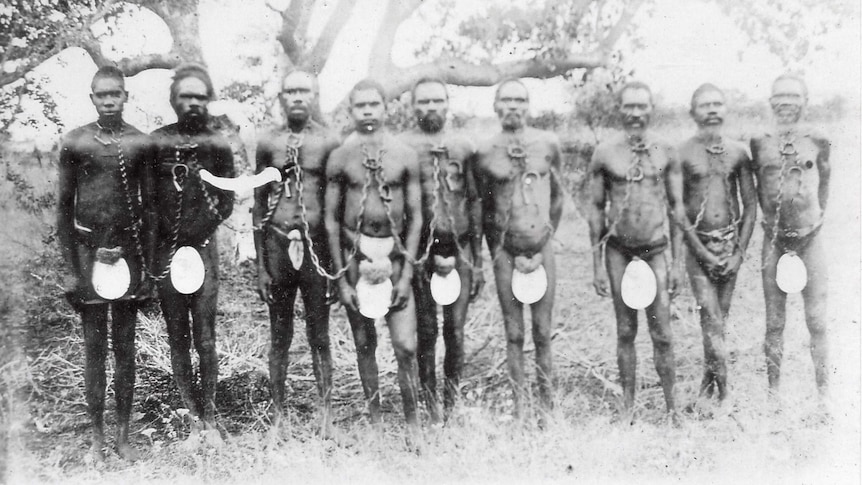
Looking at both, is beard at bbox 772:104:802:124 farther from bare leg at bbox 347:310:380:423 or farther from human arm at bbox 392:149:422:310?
bare leg at bbox 347:310:380:423

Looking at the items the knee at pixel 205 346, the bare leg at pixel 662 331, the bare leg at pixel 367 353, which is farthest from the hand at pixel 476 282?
the knee at pixel 205 346

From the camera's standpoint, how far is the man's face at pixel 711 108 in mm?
4133

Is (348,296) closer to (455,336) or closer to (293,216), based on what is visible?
(293,216)

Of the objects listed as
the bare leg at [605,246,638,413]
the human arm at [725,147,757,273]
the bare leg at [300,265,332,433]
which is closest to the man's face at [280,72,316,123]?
the bare leg at [300,265,332,433]

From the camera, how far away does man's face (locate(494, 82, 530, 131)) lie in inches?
159

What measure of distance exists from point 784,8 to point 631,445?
9.79ft

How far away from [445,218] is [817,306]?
235 centimetres

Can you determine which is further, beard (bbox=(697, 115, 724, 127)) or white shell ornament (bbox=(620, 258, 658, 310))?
beard (bbox=(697, 115, 724, 127))

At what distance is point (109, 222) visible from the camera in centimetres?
393

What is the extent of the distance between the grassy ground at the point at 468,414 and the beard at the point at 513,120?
0.98m

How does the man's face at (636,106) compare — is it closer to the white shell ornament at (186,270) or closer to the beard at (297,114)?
the beard at (297,114)

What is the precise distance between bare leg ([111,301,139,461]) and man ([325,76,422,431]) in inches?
49.2

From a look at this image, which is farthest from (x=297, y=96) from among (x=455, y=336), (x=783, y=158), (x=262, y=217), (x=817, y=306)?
(x=817, y=306)

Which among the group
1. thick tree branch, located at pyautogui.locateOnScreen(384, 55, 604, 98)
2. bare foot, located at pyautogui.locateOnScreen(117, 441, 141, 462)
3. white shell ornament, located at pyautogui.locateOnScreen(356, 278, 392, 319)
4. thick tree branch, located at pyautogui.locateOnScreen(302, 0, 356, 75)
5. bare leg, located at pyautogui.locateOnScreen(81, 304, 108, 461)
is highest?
thick tree branch, located at pyautogui.locateOnScreen(302, 0, 356, 75)
